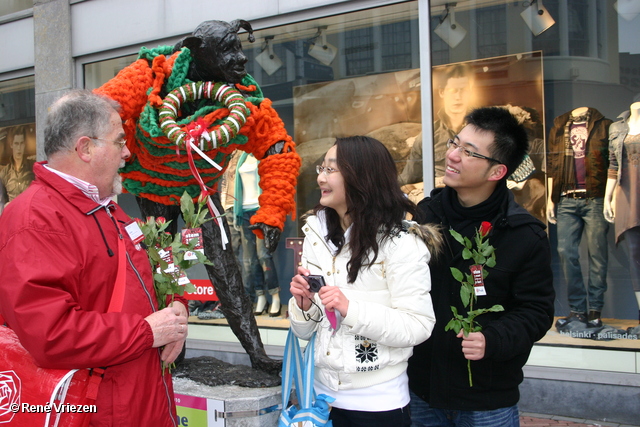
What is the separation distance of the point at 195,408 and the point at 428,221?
151cm

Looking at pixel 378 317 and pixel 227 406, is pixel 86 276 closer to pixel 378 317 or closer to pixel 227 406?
pixel 378 317

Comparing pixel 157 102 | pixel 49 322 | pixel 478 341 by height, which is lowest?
pixel 478 341

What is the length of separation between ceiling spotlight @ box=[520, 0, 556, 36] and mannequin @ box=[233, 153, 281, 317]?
261 cm

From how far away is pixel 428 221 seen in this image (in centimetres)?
220

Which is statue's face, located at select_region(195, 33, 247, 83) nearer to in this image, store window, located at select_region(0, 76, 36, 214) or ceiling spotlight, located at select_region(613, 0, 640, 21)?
ceiling spotlight, located at select_region(613, 0, 640, 21)

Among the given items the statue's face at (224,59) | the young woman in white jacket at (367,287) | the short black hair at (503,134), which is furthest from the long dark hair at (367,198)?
the statue's face at (224,59)

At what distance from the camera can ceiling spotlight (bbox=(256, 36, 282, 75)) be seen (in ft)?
17.7

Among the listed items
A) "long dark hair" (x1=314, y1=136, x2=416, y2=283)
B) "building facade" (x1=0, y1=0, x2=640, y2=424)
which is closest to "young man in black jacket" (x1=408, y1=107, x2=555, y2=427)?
"long dark hair" (x1=314, y1=136, x2=416, y2=283)

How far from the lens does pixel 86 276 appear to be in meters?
1.62

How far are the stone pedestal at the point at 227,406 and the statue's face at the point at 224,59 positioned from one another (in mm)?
1518

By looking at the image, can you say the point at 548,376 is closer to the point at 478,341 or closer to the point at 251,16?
the point at 478,341

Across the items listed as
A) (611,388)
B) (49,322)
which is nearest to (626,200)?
(611,388)

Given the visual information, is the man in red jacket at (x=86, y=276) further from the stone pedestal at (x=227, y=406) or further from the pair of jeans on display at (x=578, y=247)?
the pair of jeans on display at (x=578, y=247)

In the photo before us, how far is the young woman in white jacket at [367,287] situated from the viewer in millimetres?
1836
